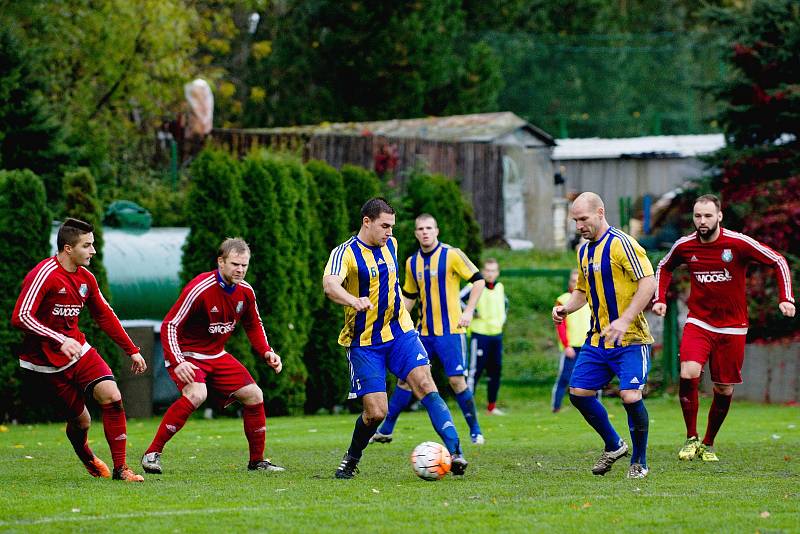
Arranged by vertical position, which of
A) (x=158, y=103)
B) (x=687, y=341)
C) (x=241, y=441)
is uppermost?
(x=158, y=103)

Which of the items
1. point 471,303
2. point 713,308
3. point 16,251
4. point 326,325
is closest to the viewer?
point 713,308

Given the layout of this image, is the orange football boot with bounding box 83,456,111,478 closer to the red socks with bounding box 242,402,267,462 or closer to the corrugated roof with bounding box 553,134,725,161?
the red socks with bounding box 242,402,267,462

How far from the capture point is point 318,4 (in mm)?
46250

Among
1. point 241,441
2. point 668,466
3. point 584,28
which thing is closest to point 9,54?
point 241,441

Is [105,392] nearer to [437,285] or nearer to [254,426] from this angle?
[254,426]

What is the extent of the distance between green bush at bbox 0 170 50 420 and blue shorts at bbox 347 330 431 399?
26.9ft

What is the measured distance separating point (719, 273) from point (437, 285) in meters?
3.89

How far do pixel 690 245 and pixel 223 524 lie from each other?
571 centimetres

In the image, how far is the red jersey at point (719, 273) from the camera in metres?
11.6

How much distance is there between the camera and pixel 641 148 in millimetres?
39719

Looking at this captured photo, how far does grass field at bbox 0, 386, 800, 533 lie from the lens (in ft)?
25.3

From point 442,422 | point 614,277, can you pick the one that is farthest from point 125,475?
point 614,277

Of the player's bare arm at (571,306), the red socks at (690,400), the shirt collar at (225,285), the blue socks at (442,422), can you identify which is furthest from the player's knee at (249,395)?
the red socks at (690,400)

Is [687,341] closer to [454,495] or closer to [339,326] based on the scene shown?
[454,495]
